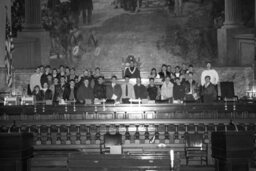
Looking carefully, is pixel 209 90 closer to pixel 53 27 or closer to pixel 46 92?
pixel 46 92

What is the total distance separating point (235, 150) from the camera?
350 inches

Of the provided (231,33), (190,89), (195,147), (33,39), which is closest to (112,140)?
(195,147)

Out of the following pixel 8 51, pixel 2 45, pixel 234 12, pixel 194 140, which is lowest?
pixel 194 140

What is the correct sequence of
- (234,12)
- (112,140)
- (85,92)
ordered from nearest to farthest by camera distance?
(112,140) → (85,92) → (234,12)

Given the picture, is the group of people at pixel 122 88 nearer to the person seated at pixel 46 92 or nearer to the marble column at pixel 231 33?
the person seated at pixel 46 92

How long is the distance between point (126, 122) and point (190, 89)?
3528 millimetres

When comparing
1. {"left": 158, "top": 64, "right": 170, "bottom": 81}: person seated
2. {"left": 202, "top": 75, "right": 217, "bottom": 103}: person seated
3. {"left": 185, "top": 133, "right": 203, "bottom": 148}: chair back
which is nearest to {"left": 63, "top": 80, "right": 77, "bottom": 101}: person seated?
{"left": 158, "top": 64, "right": 170, "bottom": 81}: person seated

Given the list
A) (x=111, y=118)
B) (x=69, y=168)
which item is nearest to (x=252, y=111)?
(x=111, y=118)

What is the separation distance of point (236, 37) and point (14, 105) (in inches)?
396

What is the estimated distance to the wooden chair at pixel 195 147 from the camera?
13.2m

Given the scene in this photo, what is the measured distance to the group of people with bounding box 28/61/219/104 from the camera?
687 inches

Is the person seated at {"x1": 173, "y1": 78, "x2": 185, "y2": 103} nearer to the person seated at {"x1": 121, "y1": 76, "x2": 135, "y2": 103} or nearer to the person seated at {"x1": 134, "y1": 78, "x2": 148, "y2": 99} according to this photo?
the person seated at {"x1": 134, "y1": 78, "x2": 148, "y2": 99}

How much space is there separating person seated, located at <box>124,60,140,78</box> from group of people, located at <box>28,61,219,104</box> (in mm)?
586

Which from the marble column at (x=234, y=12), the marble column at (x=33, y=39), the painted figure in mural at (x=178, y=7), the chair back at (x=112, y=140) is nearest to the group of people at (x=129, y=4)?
the painted figure in mural at (x=178, y=7)
